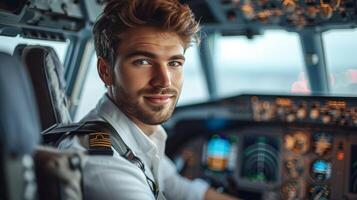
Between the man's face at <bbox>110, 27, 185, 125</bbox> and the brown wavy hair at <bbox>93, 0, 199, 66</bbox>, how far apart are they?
23 millimetres

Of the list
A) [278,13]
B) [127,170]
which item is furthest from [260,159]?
[127,170]

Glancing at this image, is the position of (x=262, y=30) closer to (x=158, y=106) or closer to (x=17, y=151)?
(x=158, y=106)

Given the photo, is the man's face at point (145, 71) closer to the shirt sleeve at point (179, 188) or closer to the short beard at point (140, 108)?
the short beard at point (140, 108)

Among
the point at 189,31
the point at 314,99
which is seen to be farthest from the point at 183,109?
the point at 189,31

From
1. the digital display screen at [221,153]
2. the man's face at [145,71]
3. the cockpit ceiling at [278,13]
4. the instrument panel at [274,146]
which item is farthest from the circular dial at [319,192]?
the man's face at [145,71]

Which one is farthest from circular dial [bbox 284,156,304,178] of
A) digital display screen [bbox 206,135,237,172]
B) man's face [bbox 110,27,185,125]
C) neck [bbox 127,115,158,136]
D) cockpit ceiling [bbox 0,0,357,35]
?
man's face [bbox 110,27,185,125]

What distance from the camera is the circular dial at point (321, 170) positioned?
121 inches

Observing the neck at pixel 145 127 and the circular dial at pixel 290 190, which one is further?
the circular dial at pixel 290 190

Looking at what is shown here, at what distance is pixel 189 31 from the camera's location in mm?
1712

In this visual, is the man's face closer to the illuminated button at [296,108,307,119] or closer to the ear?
the ear

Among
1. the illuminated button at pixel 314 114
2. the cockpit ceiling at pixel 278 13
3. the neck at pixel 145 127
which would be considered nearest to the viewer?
the neck at pixel 145 127

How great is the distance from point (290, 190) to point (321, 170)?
0.25 m

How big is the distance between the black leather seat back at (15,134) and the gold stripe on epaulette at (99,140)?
475 millimetres

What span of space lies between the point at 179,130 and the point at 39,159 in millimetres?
2563
